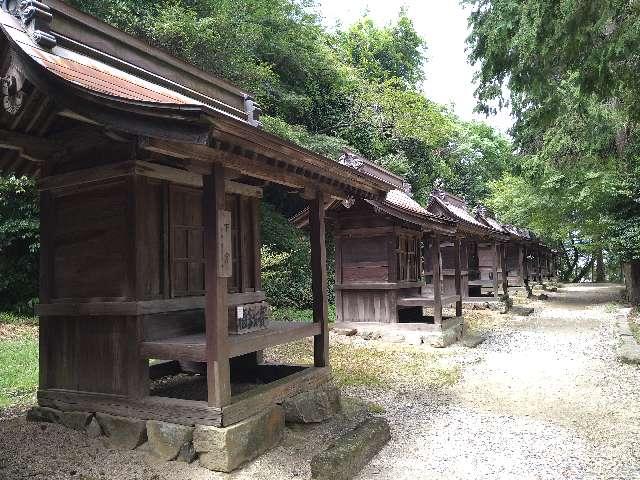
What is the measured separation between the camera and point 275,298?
1731 cm

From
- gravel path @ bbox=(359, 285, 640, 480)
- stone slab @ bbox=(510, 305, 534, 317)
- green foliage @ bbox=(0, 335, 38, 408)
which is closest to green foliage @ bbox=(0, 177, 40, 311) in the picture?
green foliage @ bbox=(0, 335, 38, 408)

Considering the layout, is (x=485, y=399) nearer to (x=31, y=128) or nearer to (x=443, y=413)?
(x=443, y=413)

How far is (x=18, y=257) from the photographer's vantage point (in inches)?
567

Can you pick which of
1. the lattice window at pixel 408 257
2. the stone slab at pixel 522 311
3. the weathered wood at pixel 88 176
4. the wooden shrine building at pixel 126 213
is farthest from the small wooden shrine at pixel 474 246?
the weathered wood at pixel 88 176

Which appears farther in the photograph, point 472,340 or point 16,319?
point 16,319

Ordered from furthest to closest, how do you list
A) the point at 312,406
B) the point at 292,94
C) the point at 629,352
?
the point at 292,94 < the point at 629,352 < the point at 312,406

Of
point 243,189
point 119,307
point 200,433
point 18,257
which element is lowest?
point 200,433

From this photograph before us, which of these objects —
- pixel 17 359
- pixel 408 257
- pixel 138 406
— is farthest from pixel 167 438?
pixel 408 257

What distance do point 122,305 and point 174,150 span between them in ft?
5.90

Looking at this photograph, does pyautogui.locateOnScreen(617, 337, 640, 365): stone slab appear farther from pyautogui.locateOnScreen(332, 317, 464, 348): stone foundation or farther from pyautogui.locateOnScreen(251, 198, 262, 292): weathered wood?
pyautogui.locateOnScreen(251, 198, 262, 292): weathered wood

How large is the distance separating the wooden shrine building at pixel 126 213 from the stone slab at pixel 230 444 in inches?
3.9

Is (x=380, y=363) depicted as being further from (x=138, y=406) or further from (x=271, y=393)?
(x=138, y=406)

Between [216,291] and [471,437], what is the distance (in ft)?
11.0

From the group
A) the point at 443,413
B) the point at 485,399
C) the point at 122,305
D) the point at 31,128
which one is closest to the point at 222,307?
the point at 122,305
